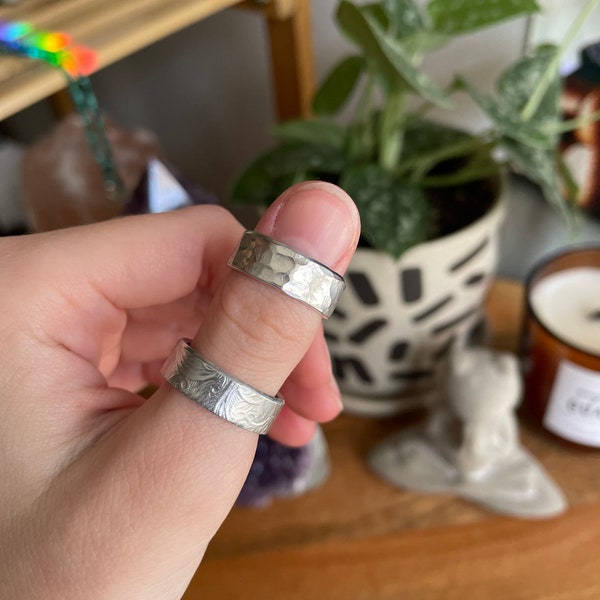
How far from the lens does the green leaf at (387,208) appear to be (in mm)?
400

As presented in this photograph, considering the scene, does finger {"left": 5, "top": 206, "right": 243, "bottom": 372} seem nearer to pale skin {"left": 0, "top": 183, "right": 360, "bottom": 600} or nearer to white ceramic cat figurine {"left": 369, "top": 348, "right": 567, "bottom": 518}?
pale skin {"left": 0, "top": 183, "right": 360, "bottom": 600}

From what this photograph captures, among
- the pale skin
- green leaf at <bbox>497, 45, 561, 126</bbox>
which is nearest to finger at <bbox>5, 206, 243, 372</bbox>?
the pale skin

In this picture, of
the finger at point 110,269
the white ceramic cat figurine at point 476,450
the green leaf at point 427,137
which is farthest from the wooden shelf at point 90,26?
the white ceramic cat figurine at point 476,450

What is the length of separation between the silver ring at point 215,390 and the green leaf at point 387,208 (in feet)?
0.61

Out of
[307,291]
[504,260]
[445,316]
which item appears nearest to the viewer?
[307,291]

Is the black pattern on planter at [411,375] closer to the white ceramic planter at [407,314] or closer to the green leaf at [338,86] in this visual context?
the white ceramic planter at [407,314]

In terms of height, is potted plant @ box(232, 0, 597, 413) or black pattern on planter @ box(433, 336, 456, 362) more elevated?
potted plant @ box(232, 0, 597, 413)

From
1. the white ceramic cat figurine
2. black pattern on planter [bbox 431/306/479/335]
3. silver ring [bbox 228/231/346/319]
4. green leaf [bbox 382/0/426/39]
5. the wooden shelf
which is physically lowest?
the white ceramic cat figurine

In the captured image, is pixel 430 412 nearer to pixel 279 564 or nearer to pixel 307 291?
pixel 279 564

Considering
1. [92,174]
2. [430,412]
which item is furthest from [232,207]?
[430,412]

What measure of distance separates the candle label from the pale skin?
0.82 feet

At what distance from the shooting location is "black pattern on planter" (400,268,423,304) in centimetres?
42

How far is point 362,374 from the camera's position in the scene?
0.49 meters

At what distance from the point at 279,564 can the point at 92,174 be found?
32cm
